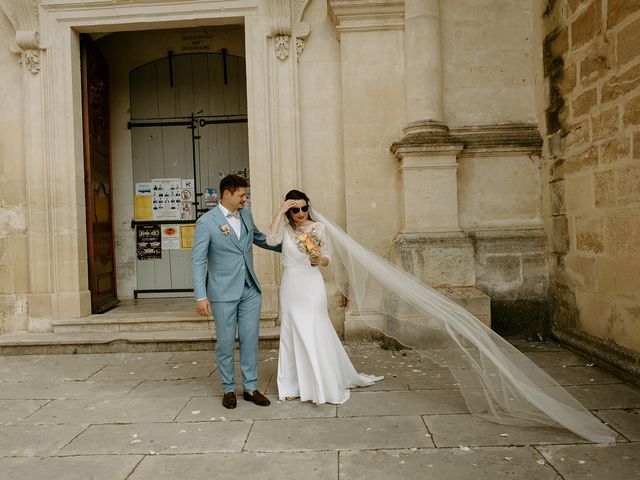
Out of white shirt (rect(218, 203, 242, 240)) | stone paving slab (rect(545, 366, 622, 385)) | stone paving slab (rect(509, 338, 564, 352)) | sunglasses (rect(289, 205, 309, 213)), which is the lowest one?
stone paving slab (rect(545, 366, 622, 385))

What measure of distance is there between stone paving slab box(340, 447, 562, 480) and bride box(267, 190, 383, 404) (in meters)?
1.06

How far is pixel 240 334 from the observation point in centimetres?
459

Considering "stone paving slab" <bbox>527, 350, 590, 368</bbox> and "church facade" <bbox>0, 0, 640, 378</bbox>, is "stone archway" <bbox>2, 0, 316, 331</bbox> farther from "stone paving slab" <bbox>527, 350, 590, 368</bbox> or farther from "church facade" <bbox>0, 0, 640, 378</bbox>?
"stone paving slab" <bbox>527, 350, 590, 368</bbox>

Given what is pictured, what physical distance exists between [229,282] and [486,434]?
7.38 feet

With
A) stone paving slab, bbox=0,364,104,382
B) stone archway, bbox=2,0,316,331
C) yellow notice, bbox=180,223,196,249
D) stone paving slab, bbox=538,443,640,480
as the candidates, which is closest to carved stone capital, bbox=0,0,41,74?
stone archway, bbox=2,0,316,331

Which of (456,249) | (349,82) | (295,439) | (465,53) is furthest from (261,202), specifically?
(295,439)

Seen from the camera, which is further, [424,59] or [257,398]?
[424,59]

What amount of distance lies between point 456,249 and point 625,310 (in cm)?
181

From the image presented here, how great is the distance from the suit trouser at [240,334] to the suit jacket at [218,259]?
0.11 metres

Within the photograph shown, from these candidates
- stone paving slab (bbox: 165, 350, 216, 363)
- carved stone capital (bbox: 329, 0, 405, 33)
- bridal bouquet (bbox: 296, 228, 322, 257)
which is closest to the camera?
bridal bouquet (bbox: 296, 228, 322, 257)

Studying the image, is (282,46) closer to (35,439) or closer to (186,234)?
(186,234)

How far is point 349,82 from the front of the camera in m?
6.66

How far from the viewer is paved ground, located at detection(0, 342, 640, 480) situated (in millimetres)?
3238

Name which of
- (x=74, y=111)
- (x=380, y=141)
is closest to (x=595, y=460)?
(x=380, y=141)
